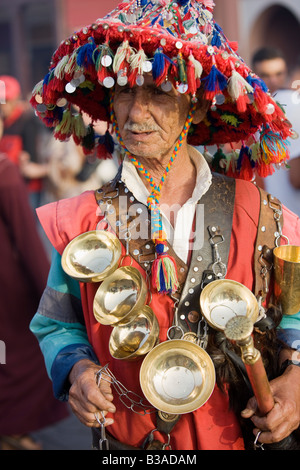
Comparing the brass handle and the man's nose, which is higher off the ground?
the man's nose

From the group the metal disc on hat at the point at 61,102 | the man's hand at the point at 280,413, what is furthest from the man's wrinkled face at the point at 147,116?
the man's hand at the point at 280,413

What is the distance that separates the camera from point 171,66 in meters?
2.16

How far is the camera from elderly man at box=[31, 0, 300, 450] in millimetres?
2127

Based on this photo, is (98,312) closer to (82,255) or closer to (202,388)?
(82,255)

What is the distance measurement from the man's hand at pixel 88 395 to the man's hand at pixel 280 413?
466 mm

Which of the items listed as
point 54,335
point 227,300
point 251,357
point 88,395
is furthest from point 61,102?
point 251,357

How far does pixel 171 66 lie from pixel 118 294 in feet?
2.76

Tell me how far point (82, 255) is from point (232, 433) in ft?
2.77

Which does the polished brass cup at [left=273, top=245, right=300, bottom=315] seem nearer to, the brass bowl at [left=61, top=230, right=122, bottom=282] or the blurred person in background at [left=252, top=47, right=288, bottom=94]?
the brass bowl at [left=61, top=230, right=122, bottom=282]

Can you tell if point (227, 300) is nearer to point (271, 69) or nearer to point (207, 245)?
point (207, 245)

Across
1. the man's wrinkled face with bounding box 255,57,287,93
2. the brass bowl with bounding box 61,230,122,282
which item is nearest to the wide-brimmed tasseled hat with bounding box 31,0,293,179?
the brass bowl with bounding box 61,230,122,282

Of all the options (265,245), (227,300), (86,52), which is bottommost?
(227,300)

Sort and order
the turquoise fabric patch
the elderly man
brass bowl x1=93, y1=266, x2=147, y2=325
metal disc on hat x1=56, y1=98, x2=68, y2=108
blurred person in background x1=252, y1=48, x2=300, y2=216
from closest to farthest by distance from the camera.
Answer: the elderly man → brass bowl x1=93, y1=266, x2=147, y2=325 → the turquoise fabric patch → metal disc on hat x1=56, y1=98, x2=68, y2=108 → blurred person in background x1=252, y1=48, x2=300, y2=216

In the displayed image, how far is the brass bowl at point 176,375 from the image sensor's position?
6.86ft
